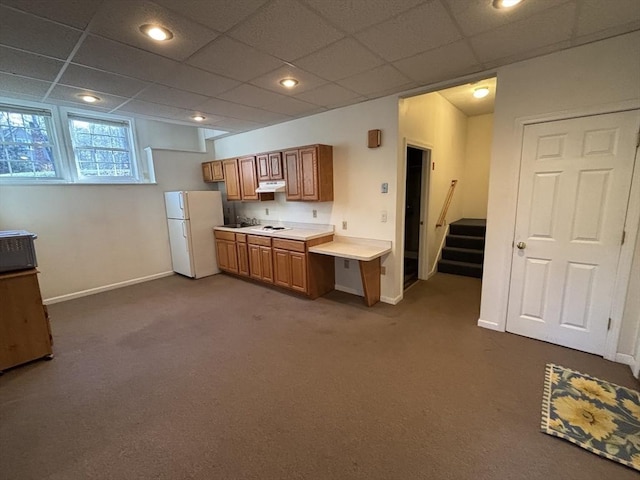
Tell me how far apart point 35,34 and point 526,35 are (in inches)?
144

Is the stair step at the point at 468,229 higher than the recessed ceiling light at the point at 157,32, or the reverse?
the recessed ceiling light at the point at 157,32

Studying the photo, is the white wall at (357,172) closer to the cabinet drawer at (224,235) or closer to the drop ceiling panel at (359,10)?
the cabinet drawer at (224,235)

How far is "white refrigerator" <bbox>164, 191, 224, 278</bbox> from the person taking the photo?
5000mm

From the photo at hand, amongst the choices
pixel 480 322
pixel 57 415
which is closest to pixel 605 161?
pixel 480 322

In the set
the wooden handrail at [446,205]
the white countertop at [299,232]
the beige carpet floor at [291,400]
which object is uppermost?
the wooden handrail at [446,205]

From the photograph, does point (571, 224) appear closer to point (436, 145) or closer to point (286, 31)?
point (436, 145)

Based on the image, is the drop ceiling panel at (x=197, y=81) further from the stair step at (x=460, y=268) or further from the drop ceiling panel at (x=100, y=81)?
the stair step at (x=460, y=268)

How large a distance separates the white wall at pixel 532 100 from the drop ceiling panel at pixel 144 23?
2.76 metres

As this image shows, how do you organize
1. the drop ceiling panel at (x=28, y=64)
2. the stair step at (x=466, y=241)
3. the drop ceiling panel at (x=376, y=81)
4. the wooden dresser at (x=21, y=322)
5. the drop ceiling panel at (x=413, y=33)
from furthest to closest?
the stair step at (x=466, y=241) < the drop ceiling panel at (x=376, y=81) < the wooden dresser at (x=21, y=322) < the drop ceiling panel at (x=28, y=64) < the drop ceiling panel at (x=413, y=33)

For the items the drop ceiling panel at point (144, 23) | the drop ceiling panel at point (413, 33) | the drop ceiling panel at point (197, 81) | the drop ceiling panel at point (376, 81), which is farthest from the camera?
the drop ceiling panel at point (376, 81)

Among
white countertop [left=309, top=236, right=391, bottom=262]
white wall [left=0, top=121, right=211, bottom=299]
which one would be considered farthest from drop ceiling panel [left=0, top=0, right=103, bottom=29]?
white wall [left=0, top=121, right=211, bottom=299]

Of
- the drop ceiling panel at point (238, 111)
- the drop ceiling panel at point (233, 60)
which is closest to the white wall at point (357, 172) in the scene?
the drop ceiling panel at point (238, 111)

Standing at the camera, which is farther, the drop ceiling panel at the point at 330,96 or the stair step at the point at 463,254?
the stair step at the point at 463,254

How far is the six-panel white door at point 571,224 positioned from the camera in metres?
2.37
